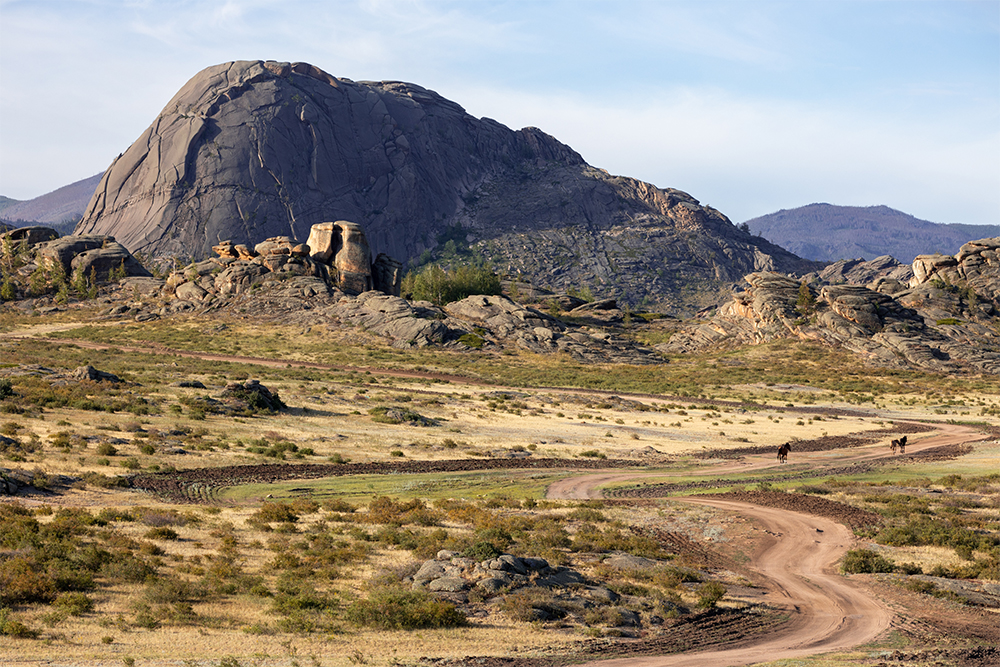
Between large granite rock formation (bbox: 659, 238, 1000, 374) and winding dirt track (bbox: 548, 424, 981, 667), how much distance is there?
8426cm

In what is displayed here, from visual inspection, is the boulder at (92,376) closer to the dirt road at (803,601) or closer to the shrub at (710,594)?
the dirt road at (803,601)

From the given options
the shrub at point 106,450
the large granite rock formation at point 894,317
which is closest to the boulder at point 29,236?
the large granite rock formation at point 894,317

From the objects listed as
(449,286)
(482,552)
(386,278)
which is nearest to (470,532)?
(482,552)

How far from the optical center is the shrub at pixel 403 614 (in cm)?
1900

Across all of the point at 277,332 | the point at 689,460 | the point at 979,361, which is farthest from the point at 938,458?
the point at 277,332

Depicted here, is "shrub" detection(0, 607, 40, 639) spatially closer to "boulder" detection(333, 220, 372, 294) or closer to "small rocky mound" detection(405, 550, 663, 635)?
"small rocky mound" detection(405, 550, 663, 635)

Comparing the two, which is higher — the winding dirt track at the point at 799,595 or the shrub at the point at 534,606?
the shrub at the point at 534,606

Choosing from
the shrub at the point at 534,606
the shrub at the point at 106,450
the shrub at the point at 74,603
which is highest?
the shrub at the point at 106,450

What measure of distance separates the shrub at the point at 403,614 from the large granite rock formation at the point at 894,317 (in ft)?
332

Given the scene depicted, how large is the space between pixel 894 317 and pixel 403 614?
385ft

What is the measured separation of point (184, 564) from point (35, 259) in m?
148

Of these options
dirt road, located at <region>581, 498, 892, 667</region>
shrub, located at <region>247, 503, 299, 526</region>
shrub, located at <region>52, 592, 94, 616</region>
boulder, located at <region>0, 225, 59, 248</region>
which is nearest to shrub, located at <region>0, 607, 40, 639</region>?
shrub, located at <region>52, 592, 94, 616</region>

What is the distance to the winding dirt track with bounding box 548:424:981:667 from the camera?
18000 mm

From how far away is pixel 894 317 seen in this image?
118 m
